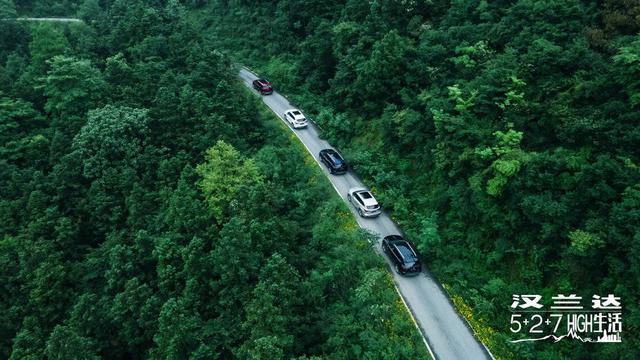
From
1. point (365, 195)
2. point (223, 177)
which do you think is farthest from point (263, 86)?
point (365, 195)

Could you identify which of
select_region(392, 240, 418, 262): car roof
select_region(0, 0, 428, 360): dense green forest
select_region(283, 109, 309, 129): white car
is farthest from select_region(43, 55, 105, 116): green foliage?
select_region(392, 240, 418, 262): car roof

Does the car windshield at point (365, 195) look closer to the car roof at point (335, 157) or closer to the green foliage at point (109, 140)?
the car roof at point (335, 157)

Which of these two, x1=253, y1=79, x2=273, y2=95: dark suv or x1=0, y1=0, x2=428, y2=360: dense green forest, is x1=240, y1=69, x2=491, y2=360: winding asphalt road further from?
x1=253, y1=79, x2=273, y2=95: dark suv

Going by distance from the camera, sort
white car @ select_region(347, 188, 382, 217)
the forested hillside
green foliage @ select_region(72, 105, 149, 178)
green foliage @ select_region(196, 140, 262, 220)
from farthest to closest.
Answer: green foliage @ select_region(72, 105, 149, 178) < white car @ select_region(347, 188, 382, 217) < green foliage @ select_region(196, 140, 262, 220) < the forested hillside

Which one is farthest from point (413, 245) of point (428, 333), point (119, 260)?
point (119, 260)

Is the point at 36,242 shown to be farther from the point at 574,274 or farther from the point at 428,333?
the point at 574,274

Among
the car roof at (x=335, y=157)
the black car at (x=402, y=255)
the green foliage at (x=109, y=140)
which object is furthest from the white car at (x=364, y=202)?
the green foliage at (x=109, y=140)
